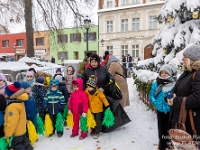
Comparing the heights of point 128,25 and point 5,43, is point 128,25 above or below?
above

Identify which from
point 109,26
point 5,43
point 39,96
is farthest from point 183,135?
point 5,43

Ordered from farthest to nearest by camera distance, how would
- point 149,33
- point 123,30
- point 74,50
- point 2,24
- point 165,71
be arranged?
point 74,50 < point 123,30 < point 149,33 < point 2,24 < point 165,71

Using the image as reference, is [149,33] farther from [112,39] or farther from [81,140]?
[81,140]

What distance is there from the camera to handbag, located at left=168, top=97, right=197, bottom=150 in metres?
2.23

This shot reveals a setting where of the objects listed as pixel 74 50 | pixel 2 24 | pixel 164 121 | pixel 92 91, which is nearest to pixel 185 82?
pixel 164 121

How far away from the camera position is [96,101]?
4.23 m

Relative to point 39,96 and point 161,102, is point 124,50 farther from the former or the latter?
point 161,102

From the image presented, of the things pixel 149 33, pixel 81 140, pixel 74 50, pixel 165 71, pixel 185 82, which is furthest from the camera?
pixel 74 50

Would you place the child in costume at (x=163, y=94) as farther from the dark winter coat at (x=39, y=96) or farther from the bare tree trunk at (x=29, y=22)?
the bare tree trunk at (x=29, y=22)

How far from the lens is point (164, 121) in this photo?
349 centimetres

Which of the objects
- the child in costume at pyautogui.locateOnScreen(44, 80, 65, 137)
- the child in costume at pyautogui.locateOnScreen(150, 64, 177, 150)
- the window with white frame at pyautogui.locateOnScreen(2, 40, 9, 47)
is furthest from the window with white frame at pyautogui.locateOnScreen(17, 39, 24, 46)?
the child in costume at pyautogui.locateOnScreen(150, 64, 177, 150)

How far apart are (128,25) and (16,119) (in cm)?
2568

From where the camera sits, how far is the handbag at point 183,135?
223 centimetres

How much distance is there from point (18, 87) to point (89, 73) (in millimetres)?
1568
